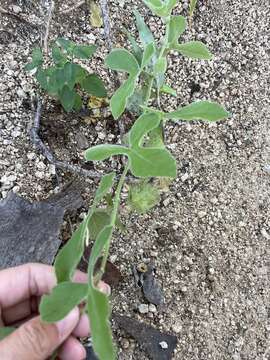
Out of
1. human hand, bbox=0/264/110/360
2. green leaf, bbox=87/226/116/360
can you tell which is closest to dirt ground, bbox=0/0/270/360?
human hand, bbox=0/264/110/360

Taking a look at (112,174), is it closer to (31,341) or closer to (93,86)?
(31,341)

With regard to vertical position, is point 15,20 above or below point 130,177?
above

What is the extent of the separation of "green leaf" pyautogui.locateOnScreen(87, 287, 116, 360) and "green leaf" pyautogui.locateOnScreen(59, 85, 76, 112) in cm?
91

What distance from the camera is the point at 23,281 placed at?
4.93ft

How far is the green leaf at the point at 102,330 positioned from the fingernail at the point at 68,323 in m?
0.20

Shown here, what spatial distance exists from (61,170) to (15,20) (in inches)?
21.1

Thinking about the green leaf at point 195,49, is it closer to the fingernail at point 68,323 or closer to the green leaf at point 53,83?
the green leaf at point 53,83

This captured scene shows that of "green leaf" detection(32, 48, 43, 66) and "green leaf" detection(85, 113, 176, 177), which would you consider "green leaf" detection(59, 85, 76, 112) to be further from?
"green leaf" detection(85, 113, 176, 177)

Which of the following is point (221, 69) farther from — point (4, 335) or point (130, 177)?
point (4, 335)

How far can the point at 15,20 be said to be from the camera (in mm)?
2107

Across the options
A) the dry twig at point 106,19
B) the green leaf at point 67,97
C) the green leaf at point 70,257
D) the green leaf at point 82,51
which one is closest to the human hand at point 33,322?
the green leaf at point 70,257

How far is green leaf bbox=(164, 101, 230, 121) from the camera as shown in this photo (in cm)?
118

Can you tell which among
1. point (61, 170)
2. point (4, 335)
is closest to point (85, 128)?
point (61, 170)

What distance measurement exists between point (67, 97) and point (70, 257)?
0.81 m
